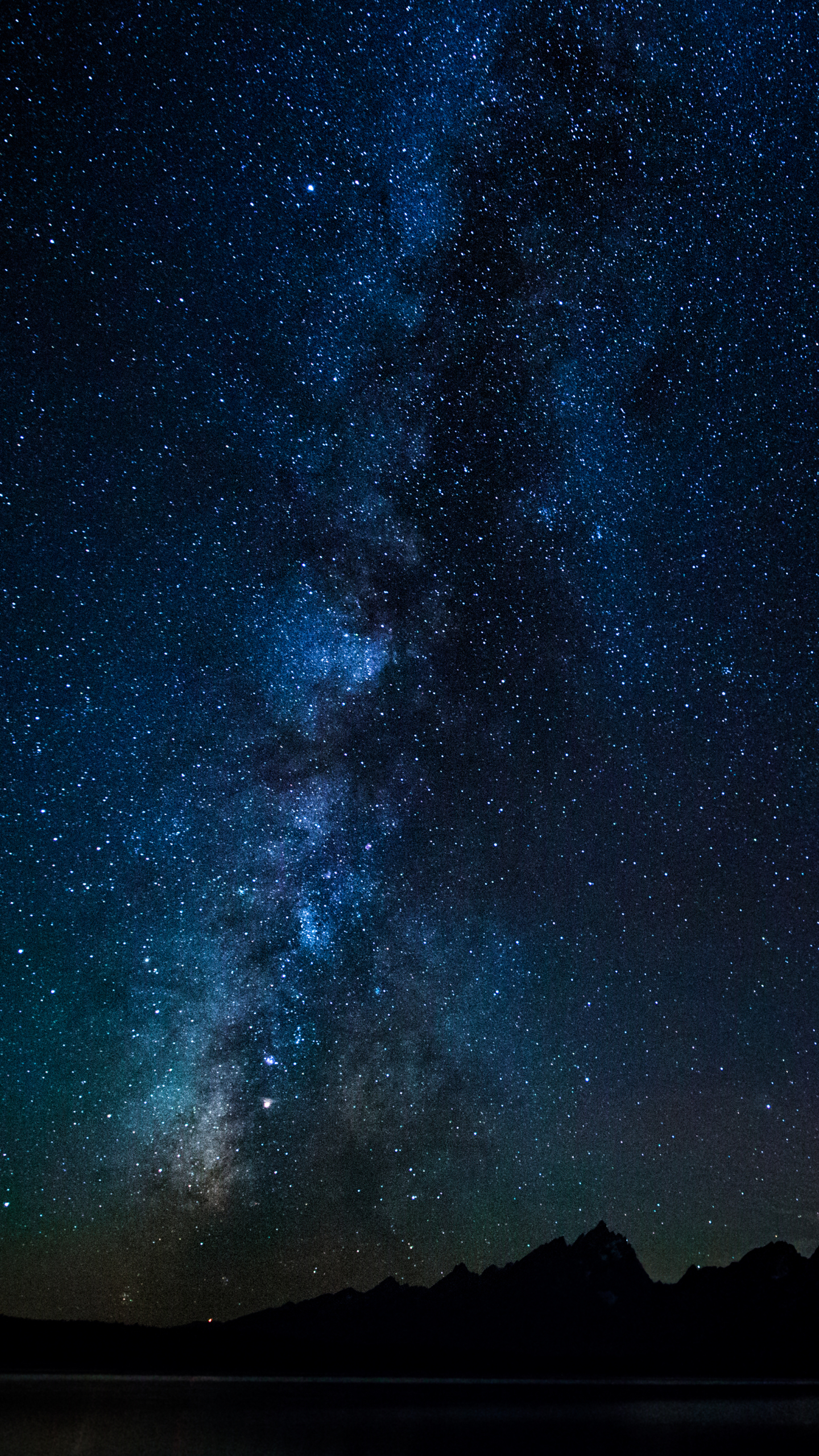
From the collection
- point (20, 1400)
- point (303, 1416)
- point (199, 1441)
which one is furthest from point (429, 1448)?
point (20, 1400)

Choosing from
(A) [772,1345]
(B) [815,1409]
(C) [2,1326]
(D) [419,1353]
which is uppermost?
(C) [2,1326]

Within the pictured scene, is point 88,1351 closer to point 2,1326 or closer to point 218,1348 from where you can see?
point 2,1326

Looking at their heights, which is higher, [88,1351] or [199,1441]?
[199,1441]

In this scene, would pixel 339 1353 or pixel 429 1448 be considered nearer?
pixel 429 1448

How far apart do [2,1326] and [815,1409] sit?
4025 inches

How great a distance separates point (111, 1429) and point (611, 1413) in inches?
1425

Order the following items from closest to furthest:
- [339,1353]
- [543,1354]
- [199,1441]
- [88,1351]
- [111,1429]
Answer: [199,1441], [111,1429], [88,1351], [339,1353], [543,1354]

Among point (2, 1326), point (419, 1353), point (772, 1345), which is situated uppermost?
point (2, 1326)

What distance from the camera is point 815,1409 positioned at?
61625 millimetres

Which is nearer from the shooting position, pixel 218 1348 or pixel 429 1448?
pixel 429 1448

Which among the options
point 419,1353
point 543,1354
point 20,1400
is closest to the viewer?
point 20,1400

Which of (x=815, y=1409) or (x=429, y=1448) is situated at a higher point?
(x=429, y=1448)

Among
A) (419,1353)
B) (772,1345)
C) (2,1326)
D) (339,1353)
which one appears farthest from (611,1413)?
(772,1345)

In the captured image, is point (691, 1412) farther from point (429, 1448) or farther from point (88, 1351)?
point (88, 1351)
